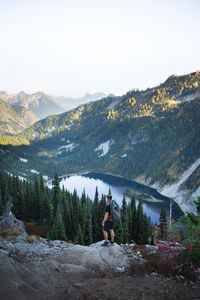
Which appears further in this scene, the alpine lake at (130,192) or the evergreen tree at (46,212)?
the alpine lake at (130,192)

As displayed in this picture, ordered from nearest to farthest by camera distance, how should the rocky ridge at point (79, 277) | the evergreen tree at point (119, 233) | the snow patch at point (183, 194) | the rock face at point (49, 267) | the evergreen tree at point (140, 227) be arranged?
the rock face at point (49, 267)
the rocky ridge at point (79, 277)
the evergreen tree at point (119, 233)
the evergreen tree at point (140, 227)
the snow patch at point (183, 194)

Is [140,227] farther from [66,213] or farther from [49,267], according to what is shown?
[49,267]

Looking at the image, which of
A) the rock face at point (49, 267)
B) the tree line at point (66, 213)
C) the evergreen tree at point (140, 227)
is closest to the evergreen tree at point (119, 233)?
the tree line at point (66, 213)

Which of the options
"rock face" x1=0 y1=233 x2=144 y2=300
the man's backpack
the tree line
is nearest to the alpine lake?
the tree line

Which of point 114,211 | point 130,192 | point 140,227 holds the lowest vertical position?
point 140,227

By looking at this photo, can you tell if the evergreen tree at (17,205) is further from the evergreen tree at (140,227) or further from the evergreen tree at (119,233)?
the evergreen tree at (140,227)

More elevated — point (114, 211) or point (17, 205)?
point (114, 211)

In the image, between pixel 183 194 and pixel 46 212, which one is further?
pixel 183 194

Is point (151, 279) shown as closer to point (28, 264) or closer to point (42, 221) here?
point (28, 264)

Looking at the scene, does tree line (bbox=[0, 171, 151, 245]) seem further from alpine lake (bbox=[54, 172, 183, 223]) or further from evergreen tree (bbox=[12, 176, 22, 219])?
alpine lake (bbox=[54, 172, 183, 223])

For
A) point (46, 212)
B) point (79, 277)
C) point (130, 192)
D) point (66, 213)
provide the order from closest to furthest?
1. point (79, 277)
2. point (66, 213)
3. point (46, 212)
4. point (130, 192)

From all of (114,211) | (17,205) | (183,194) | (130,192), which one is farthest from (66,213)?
(130,192)

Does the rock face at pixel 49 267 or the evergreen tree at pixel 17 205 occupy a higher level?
the rock face at pixel 49 267

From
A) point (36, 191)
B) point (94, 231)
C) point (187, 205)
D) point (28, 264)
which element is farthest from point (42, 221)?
point (187, 205)
